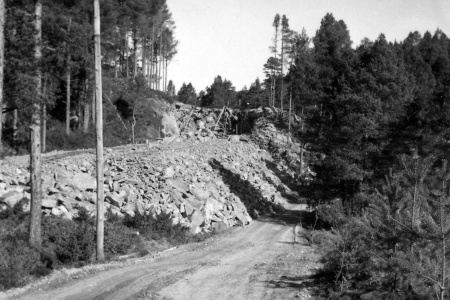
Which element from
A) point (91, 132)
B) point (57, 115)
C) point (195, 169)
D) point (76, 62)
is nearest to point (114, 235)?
point (76, 62)

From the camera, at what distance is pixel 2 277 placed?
11.7 metres

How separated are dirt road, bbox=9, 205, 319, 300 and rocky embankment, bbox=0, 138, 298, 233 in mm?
3806

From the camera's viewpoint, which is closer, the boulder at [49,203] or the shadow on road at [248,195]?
the boulder at [49,203]

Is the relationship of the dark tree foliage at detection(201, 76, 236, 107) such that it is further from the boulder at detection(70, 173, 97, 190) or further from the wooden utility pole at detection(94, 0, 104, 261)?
the wooden utility pole at detection(94, 0, 104, 261)

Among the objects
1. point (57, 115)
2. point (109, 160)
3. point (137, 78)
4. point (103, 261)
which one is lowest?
point (103, 261)

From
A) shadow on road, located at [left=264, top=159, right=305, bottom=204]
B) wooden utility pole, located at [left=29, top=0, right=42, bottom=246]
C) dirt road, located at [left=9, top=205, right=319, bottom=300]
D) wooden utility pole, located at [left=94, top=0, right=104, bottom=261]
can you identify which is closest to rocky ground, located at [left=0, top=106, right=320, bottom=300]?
dirt road, located at [left=9, top=205, right=319, bottom=300]

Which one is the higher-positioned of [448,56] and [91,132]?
[448,56]

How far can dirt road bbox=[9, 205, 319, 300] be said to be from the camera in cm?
1195

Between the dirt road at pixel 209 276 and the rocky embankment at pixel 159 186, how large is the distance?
3.81 m

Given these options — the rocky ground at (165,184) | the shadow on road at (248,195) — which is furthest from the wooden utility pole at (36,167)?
the shadow on road at (248,195)

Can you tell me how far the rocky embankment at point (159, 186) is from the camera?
61.1 feet

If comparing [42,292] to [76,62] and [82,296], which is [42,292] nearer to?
[82,296]

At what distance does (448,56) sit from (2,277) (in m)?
71.3

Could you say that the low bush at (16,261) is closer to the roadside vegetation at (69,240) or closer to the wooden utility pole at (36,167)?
the roadside vegetation at (69,240)
